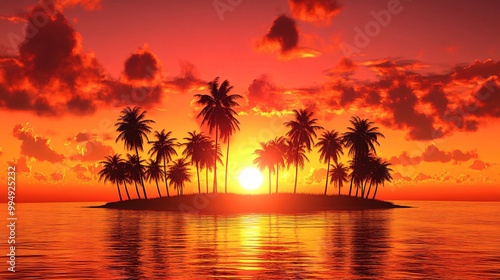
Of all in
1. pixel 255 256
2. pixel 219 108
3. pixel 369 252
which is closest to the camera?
pixel 255 256

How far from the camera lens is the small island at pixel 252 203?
106 metres

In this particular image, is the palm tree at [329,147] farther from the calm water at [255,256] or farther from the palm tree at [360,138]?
the calm water at [255,256]

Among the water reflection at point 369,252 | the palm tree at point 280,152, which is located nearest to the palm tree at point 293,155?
the palm tree at point 280,152

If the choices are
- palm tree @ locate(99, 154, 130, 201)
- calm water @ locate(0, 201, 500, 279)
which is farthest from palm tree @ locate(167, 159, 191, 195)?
calm water @ locate(0, 201, 500, 279)

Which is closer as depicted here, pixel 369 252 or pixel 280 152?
pixel 369 252

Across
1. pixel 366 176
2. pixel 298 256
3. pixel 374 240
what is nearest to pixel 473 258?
pixel 298 256

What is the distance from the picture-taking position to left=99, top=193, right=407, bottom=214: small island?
10550cm

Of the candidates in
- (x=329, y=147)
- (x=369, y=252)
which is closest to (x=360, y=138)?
(x=329, y=147)

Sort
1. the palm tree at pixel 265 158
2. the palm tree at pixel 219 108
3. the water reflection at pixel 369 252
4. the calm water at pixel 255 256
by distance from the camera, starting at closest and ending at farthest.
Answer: the calm water at pixel 255 256 → the water reflection at pixel 369 252 → the palm tree at pixel 219 108 → the palm tree at pixel 265 158

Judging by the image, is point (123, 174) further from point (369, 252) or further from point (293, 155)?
point (369, 252)

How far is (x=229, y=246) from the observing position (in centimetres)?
3778

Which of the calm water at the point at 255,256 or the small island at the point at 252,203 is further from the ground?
the small island at the point at 252,203

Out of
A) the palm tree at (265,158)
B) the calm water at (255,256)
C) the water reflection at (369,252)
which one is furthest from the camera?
the palm tree at (265,158)

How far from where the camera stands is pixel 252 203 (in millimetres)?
108312
